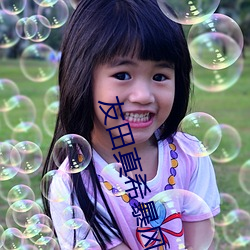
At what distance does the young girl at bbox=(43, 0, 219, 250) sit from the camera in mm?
1799

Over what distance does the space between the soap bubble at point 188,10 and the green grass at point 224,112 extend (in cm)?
56

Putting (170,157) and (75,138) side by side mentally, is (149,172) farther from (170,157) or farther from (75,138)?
(75,138)

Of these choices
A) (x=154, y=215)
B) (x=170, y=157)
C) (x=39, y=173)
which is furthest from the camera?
(x=39, y=173)

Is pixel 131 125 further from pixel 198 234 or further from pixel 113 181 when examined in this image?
pixel 198 234

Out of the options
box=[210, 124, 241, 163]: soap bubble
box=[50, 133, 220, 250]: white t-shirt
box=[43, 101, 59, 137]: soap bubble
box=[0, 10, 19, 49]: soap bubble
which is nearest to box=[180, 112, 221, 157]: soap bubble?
box=[50, 133, 220, 250]: white t-shirt

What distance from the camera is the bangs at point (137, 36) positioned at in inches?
70.4

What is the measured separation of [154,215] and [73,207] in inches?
10.7

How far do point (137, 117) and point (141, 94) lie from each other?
10 cm

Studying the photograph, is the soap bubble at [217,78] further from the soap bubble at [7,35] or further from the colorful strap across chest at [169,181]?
the soap bubble at [7,35]

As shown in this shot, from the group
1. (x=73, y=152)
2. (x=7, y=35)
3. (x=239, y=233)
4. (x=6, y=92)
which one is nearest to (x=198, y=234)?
(x=73, y=152)

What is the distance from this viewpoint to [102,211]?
195cm

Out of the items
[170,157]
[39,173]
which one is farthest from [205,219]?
[39,173]

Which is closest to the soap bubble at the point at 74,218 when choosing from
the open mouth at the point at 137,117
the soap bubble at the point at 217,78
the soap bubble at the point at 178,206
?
the soap bubble at the point at 178,206

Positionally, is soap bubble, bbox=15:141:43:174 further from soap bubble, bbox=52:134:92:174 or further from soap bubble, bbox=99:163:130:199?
soap bubble, bbox=99:163:130:199
